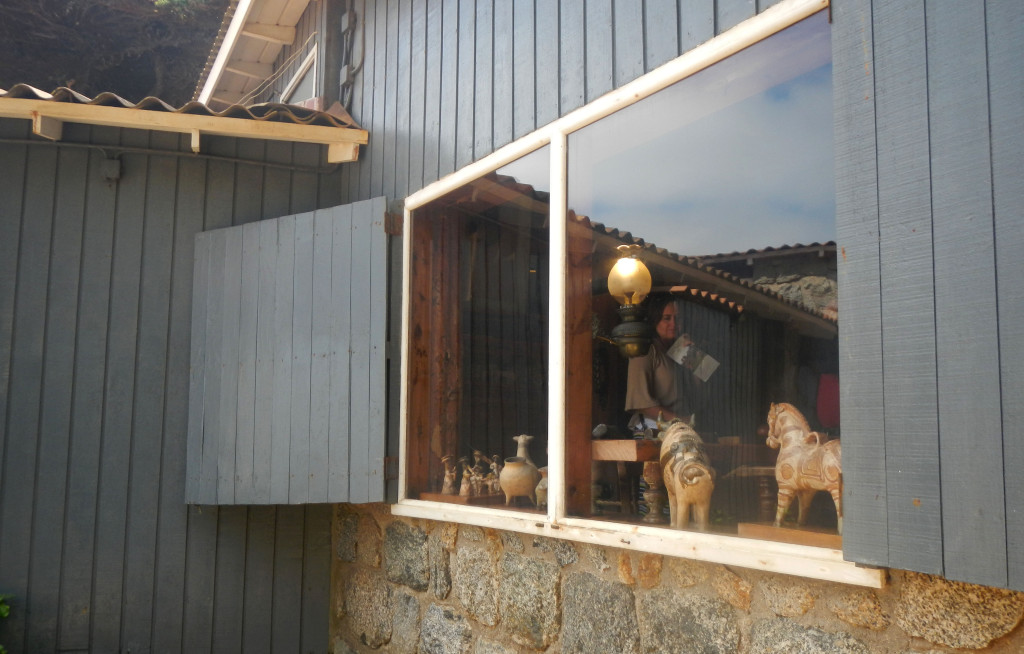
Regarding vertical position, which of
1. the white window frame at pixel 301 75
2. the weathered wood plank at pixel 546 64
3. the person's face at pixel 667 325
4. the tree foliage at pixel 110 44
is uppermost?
the tree foliage at pixel 110 44

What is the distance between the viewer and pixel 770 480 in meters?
2.65

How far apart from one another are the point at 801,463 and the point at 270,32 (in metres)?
5.87

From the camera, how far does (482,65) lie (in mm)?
3920

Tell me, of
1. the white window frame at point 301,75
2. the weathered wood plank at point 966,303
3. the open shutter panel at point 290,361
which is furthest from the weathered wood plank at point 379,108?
the weathered wood plank at point 966,303

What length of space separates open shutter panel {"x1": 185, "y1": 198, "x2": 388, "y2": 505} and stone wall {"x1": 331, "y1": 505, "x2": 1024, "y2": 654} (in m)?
0.51

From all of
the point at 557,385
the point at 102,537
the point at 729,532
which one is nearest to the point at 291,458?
the point at 102,537

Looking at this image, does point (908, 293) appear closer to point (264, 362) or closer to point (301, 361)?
point (301, 361)

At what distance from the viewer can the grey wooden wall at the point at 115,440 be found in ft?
15.0

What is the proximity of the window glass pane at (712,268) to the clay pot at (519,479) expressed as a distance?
1.05ft

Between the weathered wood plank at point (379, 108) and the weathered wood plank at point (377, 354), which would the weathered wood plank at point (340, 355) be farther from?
the weathered wood plank at point (379, 108)

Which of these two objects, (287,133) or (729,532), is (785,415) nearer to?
(729,532)

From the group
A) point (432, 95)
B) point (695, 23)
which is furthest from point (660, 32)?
point (432, 95)

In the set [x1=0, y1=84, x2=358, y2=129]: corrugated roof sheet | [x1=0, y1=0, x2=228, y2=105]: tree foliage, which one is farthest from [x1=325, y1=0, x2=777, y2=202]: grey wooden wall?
[x1=0, y1=0, x2=228, y2=105]: tree foliage

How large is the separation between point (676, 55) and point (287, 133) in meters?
2.63
